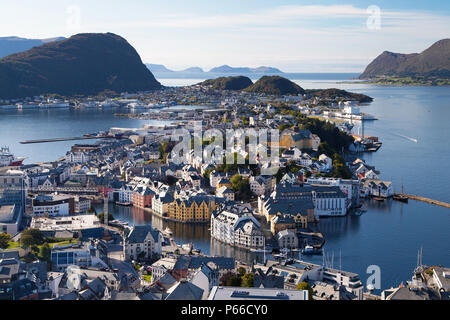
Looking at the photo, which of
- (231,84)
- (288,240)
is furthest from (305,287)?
(231,84)

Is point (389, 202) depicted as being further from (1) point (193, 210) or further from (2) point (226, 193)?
(1) point (193, 210)

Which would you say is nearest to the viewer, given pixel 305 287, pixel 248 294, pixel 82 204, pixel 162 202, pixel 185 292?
pixel 248 294

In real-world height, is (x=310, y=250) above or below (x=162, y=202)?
below

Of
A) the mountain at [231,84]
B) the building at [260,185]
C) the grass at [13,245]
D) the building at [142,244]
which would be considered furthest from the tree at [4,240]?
the mountain at [231,84]

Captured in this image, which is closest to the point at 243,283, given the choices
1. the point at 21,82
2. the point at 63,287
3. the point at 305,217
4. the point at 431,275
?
the point at 63,287

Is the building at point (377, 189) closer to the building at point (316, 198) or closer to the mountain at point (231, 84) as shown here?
the building at point (316, 198)

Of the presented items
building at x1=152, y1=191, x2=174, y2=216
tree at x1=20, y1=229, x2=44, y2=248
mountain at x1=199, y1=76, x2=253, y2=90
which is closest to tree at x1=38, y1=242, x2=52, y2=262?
tree at x1=20, y1=229, x2=44, y2=248

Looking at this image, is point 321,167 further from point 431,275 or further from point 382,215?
point 431,275
